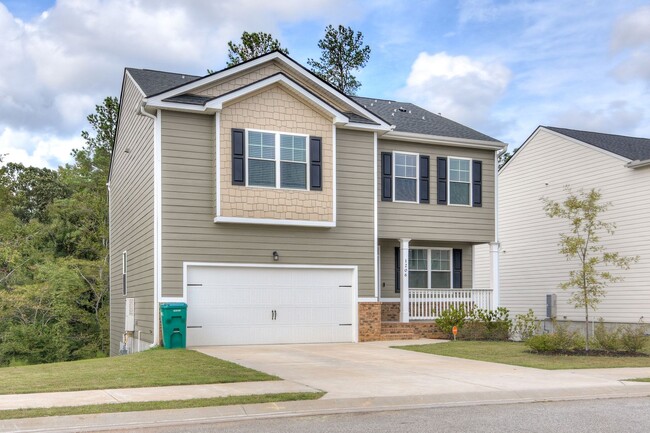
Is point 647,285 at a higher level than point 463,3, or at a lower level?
lower

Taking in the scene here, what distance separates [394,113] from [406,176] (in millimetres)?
2798

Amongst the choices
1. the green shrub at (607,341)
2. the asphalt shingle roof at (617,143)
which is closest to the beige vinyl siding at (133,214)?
the green shrub at (607,341)

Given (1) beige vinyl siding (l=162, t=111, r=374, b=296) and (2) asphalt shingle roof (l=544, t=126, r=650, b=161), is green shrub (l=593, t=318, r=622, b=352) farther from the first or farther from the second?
(2) asphalt shingle roof (l=544, t=126, r=650, b=161)

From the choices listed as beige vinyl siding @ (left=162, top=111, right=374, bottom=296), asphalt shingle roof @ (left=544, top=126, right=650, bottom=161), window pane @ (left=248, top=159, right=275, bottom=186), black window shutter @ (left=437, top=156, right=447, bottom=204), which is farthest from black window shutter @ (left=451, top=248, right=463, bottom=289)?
window pane @ (left=248, top=159, right=275, bottom=186)

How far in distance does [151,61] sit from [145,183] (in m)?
18.8

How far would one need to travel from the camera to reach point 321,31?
132ft

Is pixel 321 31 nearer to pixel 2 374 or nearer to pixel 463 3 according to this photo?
pixel 463 3

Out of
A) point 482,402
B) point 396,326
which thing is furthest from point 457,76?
point 482,402

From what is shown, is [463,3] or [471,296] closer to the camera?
[463,3]

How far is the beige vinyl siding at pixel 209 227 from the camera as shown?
17.6 m

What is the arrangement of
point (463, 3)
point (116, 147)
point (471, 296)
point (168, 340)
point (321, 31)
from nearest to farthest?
point (168, 340)
point (463, 3)
point (471, 296)
point (116, 147)
point (321, 31)

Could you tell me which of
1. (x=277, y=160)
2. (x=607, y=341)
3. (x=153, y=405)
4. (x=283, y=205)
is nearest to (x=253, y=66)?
(x=277, y=160)

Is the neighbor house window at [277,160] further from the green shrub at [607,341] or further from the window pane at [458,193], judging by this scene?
the green shrub at [607,341]

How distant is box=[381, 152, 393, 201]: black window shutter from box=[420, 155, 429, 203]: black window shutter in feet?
3.47
